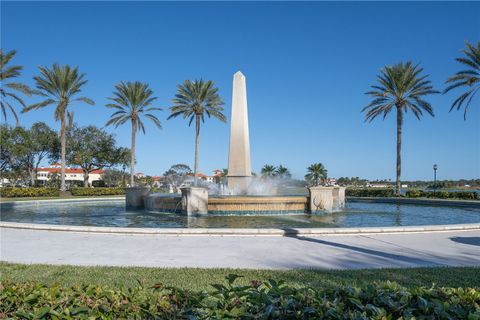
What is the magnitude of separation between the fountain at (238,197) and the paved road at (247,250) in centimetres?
735

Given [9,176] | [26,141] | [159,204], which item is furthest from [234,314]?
[9,176]

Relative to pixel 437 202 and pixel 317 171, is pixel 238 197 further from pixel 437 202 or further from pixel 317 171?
pixel 317 171

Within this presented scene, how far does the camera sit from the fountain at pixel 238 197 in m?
17.3

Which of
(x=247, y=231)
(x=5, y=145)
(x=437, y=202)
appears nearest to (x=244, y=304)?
(x=247, y=231)

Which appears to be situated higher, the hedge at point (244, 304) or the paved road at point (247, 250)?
the hedge at point (244, 304)

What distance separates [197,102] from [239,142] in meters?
18.9

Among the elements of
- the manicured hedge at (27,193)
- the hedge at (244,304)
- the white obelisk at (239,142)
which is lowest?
the manicured hedge at (27,193)

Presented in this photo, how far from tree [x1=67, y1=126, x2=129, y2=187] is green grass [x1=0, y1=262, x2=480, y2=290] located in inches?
2480

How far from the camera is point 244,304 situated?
300 cm

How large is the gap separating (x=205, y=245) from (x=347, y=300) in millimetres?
5870

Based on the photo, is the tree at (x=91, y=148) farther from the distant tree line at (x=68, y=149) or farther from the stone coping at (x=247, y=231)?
the stone coping at (x=247, y=231)

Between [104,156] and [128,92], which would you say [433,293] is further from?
[104,156]

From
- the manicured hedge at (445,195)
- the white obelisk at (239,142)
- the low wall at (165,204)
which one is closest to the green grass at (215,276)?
the low wall at (165,204)

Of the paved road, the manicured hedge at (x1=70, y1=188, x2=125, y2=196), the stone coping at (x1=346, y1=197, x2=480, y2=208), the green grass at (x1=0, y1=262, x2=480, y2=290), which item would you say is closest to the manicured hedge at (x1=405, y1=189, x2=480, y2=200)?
the stone coping at (x1=346, y1=197, x2=480, y2=208)
